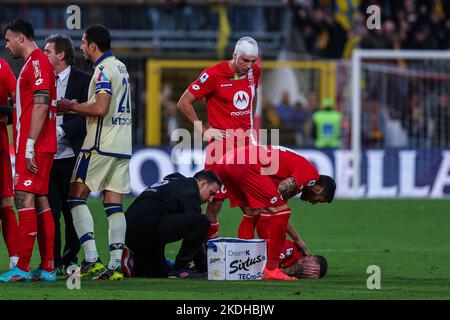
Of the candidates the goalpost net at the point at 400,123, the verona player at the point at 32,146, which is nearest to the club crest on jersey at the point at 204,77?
the verona player at the point at 32,146

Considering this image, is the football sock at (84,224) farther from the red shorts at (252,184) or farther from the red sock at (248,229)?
the red sock at (248,229)

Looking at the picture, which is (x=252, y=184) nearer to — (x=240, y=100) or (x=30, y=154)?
(x=240, y=100)

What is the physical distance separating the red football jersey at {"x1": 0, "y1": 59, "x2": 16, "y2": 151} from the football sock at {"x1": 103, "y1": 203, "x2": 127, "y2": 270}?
3.90ft

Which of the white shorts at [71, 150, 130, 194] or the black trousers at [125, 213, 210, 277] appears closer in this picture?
the white shorts at [71, 150, 130, 194]

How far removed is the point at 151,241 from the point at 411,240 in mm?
5812

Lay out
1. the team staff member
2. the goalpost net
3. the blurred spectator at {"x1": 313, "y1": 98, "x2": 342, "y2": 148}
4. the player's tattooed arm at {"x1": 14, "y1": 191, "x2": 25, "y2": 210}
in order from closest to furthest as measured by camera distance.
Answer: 1. the player's tattooed arm at {"x1": 14, "y1": 191, "x2": 25, "y2": 210}
2. the team staff member
3. the goalpost net
4. the blurred spectator at {"x1": 313, "y1": 98, "x2": 342, "y2": 148}

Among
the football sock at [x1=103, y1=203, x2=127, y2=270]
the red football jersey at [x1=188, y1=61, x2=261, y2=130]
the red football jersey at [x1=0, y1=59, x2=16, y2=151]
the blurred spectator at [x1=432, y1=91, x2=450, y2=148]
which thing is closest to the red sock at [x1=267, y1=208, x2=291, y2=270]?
the football sock at [x1=103, y1=203, x2=127, y2=270]

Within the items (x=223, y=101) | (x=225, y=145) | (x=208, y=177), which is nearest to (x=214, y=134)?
(x=225, y=145)

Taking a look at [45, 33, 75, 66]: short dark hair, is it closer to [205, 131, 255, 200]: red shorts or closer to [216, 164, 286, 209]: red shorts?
[216, 164, 286, 209]: red shorts

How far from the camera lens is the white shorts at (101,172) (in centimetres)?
1061

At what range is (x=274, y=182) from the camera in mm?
11375

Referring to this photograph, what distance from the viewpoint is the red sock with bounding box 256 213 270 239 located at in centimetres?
1130

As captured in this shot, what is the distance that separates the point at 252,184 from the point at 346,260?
7.13 feet

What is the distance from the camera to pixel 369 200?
76.5ft
